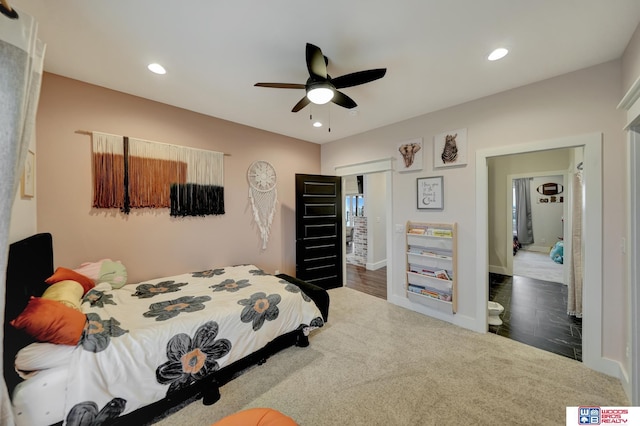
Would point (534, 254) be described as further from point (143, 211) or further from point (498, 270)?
point (143, 211)

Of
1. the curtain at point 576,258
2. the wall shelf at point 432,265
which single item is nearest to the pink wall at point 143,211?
the wall shelf at point 432,265

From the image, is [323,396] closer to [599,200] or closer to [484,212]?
[484,212]

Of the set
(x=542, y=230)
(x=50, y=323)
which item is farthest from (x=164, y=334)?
(x=542, y=230)

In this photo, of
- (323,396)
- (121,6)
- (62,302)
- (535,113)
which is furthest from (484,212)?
(62,302)

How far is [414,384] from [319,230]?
262cm

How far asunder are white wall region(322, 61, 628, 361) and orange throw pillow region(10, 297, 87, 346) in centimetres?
341

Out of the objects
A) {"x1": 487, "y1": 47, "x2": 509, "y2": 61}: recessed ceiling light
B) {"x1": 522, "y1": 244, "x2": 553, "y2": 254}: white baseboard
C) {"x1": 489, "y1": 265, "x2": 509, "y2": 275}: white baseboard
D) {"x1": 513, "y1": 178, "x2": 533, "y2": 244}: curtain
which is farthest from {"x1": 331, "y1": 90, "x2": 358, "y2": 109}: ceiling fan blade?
{"x1": 522, "y1": 244, "x2": 553, "y2": 254}: white baseboard

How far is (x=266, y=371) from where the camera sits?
2.07 metres

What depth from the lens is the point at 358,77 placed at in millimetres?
1818

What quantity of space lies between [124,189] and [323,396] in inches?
117

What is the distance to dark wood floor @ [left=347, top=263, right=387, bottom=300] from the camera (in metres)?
4.10

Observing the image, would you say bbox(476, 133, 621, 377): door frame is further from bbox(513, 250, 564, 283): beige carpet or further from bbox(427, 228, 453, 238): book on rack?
bbox(513, 250, 564, 283): beige carpet

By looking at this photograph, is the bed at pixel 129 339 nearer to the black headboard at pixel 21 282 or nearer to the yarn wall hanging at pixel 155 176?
the black headboard at pixel 21 282

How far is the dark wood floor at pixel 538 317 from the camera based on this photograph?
2.46 metres
